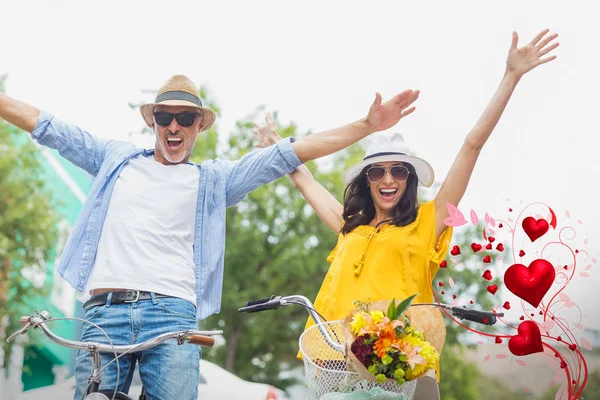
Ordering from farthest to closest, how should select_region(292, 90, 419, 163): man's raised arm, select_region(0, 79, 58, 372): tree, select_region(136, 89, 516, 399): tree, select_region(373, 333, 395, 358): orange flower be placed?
select_region(136, 89, 516, 399): tree < select_region(0, 79, 58, 372): tree < select_region(292, 90, 419, 163): man's raised arm < select_region(373, 333, 395, 358): orange flower

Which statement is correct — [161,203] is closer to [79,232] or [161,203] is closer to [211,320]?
[79,232]

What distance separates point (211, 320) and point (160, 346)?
1663cm

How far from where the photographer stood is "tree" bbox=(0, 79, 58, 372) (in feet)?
48.3

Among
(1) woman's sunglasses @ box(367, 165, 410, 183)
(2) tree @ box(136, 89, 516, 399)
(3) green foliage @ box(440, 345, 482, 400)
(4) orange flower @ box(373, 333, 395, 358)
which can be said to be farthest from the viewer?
(3) green foliage @ box(440, 345, 482, 400)

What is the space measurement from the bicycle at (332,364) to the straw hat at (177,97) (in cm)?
103

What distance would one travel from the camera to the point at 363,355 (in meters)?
2.40

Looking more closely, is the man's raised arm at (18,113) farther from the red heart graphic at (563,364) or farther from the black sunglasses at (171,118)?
the red heart graphic at (563,364)

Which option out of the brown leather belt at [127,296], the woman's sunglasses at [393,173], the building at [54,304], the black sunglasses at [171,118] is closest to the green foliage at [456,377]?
the building at [54,304]

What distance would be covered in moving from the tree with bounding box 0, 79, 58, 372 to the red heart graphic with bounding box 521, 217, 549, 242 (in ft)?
40.7

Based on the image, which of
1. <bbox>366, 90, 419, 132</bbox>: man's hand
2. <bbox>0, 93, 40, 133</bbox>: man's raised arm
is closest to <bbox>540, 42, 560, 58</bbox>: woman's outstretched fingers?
<bbox>366, 90, 419, 132</bbox>: man's hand

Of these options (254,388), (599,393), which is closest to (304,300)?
(254,388)

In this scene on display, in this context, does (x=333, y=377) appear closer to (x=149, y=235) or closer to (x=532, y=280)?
(x=149, y=235)

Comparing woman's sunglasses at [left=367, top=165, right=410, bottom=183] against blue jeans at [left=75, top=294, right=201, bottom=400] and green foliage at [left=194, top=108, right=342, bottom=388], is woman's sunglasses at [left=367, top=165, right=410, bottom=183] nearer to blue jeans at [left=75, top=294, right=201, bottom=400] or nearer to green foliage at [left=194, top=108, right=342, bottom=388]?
blue jeans at [left=75, top=294, right=201, bottom=400]

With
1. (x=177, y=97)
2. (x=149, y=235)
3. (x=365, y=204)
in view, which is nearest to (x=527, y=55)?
(x=365, y=204)
